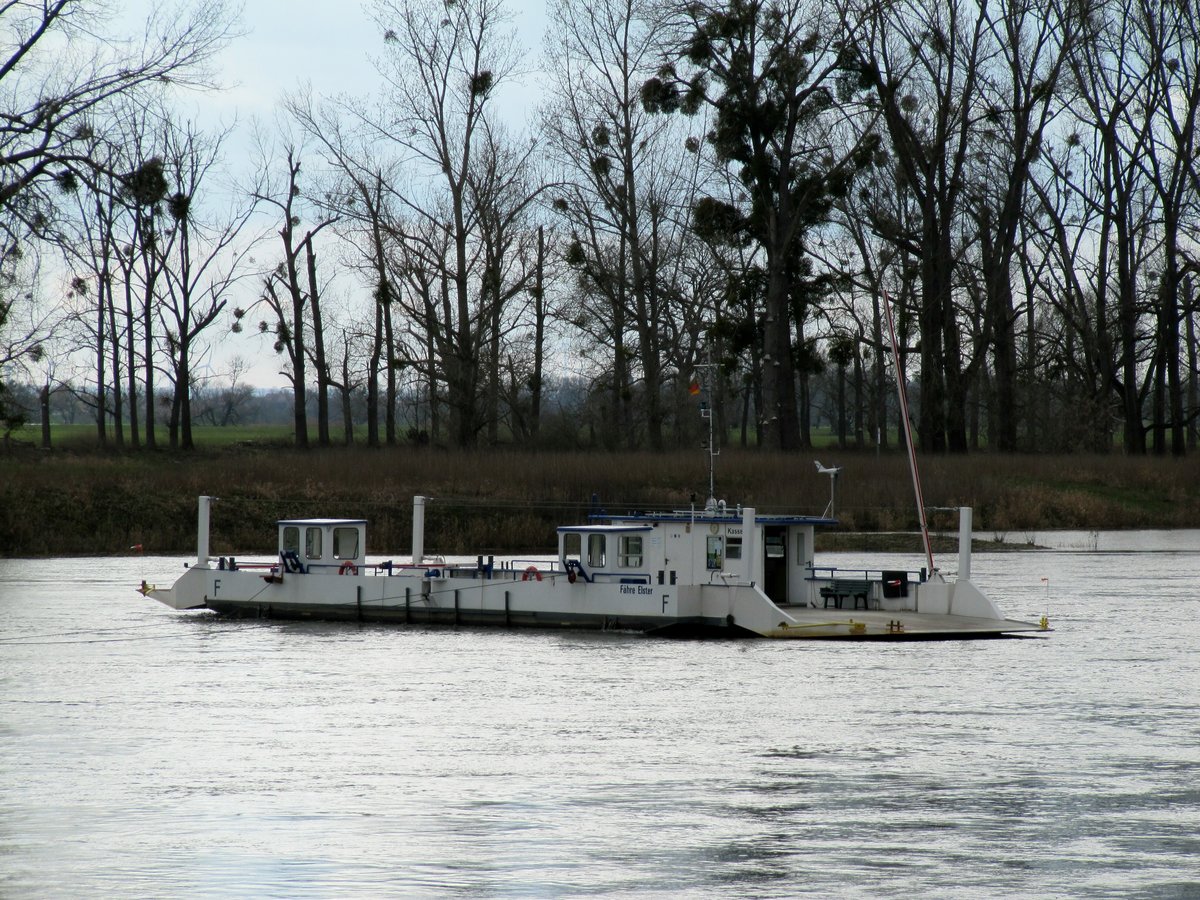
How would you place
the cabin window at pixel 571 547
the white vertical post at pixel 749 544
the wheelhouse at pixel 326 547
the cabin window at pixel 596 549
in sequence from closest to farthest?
the white vertical post at pixel 749 544, the cabin window at pixel 596 549, the cabin window at pixel 571 547, the wheelhouse at pixel 326 547

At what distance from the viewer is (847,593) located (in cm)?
Result: 3531

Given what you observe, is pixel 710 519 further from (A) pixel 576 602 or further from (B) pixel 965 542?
(B) pixel 965 542

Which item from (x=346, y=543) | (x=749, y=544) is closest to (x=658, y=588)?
(x=749, y=544)

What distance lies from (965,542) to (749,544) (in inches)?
195

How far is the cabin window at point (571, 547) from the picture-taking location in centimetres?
3447

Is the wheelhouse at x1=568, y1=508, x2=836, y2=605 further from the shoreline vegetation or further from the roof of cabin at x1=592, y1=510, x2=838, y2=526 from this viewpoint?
the shoreline vegetation

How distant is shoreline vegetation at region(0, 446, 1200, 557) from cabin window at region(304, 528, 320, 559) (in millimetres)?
15723

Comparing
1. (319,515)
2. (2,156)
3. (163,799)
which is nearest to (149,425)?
(319,515)

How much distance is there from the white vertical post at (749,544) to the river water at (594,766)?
1.63 metres

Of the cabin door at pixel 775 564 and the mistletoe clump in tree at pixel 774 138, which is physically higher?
the mistletoe clump in tree at pixel 774 138

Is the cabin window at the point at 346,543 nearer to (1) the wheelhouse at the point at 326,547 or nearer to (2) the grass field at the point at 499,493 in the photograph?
(1) the wheelhouse at the point at 326,547

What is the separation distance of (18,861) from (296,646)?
59.2ft

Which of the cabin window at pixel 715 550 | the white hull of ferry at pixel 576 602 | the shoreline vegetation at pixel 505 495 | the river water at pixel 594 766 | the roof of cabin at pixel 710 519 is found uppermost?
the shoreline vegetation at pixel 505 495

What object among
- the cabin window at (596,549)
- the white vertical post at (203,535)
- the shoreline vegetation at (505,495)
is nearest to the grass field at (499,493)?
the shoreline vegetation at (505,495)
